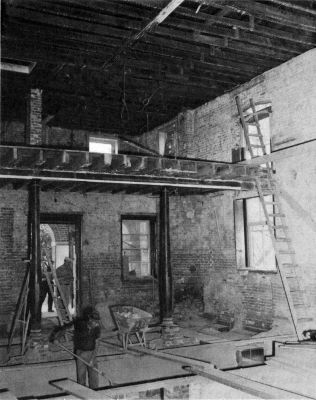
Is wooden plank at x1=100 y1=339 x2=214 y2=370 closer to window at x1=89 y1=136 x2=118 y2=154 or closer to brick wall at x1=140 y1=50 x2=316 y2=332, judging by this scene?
brick wall at x1=140 y1=50 x2=316 y2=332

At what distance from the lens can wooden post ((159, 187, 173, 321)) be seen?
384 inches

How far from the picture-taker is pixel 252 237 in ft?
37.1

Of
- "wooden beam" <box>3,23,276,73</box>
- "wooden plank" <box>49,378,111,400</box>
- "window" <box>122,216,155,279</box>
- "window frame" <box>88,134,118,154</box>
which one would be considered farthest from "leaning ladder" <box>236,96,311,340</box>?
"window frame" <box>88,134,118,154</box>

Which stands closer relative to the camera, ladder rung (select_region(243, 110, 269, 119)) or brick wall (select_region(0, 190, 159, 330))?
ladder rung (select_region(243, 110, 269, 119))

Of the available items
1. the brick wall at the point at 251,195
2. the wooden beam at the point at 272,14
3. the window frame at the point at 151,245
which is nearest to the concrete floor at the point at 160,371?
the brick wall at the point at 251,195

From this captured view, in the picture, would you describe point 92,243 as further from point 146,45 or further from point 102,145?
point 146,45

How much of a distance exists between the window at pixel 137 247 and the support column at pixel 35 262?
5.07m

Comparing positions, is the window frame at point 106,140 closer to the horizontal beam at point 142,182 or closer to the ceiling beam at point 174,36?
the ceiling beam at point 174,36

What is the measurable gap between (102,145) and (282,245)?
8.55 metres

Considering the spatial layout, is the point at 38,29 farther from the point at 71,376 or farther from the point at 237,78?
the point at 71,376

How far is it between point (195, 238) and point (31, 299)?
6069 millimetres

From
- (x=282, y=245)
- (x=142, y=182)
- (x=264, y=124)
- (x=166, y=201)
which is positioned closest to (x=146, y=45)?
(x=142, y=182)

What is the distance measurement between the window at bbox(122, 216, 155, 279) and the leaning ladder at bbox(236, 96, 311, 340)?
4881mm

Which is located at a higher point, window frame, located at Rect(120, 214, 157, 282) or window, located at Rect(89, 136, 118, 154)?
Result: window, located at Rect(89, 136, 118, 154)
